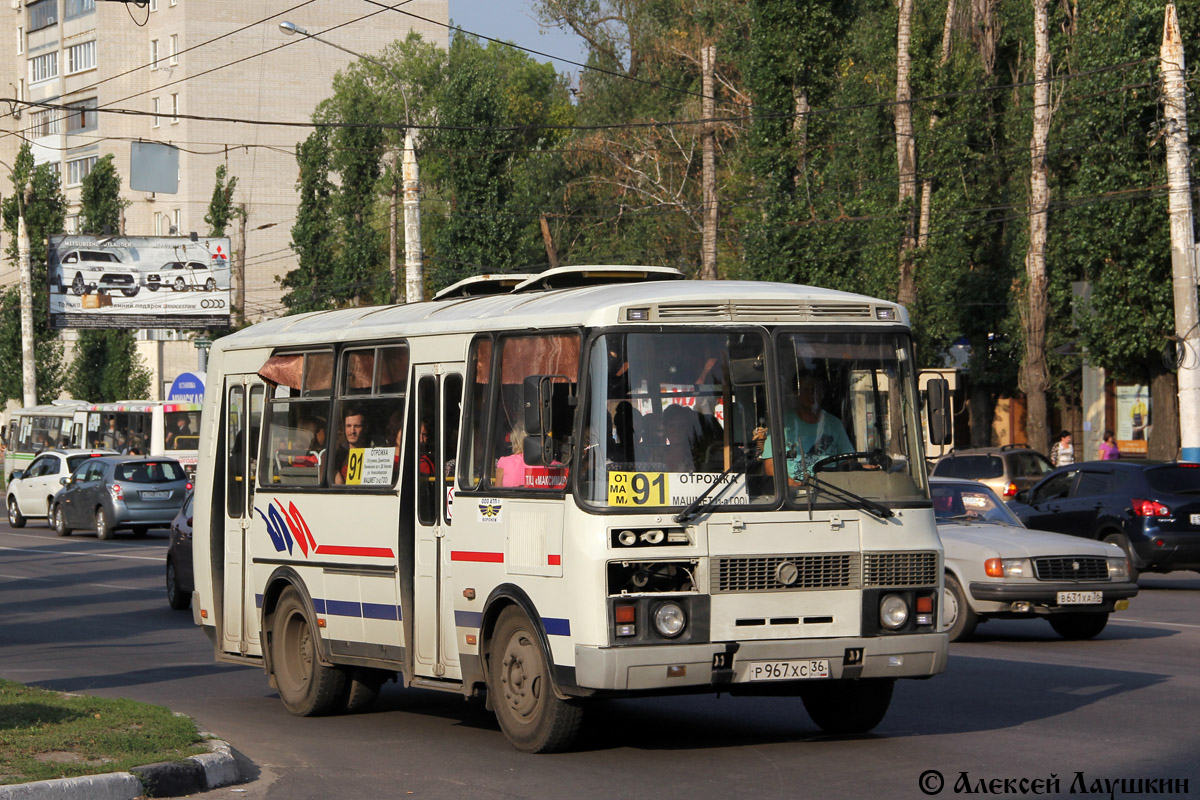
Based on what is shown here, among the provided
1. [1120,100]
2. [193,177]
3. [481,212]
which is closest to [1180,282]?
[1120,100]

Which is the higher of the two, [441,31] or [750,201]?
[441,31]

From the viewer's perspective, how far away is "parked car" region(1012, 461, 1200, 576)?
20.9 meters

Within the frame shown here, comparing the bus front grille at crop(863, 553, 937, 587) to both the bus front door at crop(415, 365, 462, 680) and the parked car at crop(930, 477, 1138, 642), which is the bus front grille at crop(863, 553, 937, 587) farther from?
the parked car at crop(930, 477, 1138, 642)

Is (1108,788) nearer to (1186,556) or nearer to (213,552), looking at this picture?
(213,552)

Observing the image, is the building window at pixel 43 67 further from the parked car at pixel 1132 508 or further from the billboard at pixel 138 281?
the parked car at pixel 1132 508

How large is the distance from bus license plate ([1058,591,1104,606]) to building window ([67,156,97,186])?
257 ft

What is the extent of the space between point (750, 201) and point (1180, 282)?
22292 mm

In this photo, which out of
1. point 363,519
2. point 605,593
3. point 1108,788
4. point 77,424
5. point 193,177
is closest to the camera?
point 1108,788

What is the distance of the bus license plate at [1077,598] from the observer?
47.0 ft

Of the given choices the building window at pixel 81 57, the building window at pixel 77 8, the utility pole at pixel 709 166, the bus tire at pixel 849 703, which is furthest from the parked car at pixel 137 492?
the building window at pixel 81 57

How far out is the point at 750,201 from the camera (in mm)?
48156

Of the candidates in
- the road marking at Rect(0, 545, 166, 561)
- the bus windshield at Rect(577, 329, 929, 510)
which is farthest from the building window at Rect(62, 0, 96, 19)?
the bus windshield at Rect(577, 329, 929, 510)

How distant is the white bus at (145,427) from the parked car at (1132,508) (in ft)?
104

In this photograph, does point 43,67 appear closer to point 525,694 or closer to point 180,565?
point 180,565
